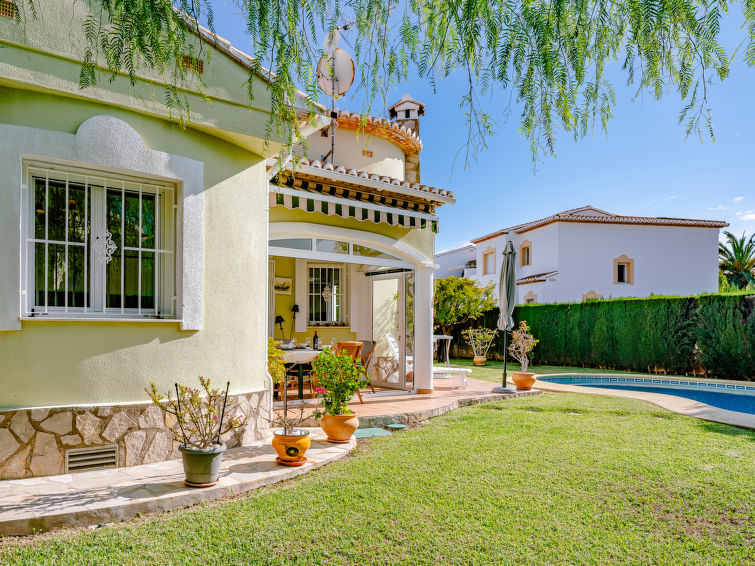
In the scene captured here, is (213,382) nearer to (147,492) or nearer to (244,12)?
(147,492)

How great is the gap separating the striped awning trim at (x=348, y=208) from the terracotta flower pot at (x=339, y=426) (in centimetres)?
469

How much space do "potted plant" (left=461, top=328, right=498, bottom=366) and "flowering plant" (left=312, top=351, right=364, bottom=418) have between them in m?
23.0

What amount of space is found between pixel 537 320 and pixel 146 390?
29310mm

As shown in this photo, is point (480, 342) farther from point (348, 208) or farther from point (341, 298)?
point (348, 208)

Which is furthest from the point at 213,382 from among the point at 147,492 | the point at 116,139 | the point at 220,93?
the point at 220,93

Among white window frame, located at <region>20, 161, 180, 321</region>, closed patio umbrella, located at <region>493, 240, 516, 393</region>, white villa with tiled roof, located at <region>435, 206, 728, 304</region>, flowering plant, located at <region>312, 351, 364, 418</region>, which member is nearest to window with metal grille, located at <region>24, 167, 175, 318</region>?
white window frame, located at <region>20, 161, 180, 321</region>

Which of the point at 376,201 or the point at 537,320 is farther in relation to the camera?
the point at 537,320

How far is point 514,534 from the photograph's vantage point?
631cm

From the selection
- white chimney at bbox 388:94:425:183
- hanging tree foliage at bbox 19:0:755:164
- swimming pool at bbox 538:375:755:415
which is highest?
white chimney at bbox 388:94:425:183

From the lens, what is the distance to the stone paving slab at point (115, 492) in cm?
638

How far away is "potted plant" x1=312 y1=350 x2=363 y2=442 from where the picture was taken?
10.6 meters

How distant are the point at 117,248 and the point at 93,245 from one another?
0.36 metres

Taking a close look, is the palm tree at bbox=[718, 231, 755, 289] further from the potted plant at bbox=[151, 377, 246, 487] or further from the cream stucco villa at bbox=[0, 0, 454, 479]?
the potted plant at bbox=[151, 377, 246, 487]

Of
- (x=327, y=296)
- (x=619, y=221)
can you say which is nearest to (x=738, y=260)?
(x=619, y=221)
